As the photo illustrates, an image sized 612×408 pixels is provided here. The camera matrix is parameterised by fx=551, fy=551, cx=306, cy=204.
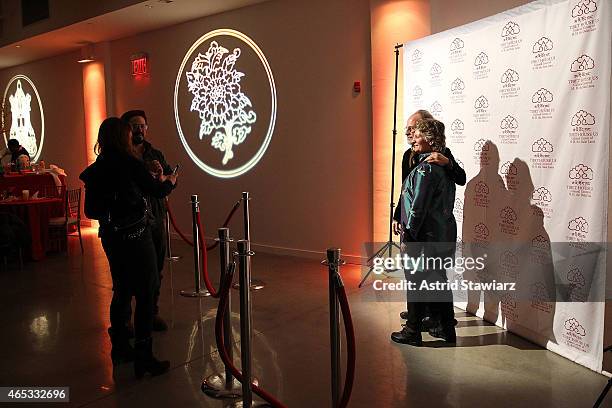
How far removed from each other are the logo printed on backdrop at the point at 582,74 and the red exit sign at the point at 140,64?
6458mm

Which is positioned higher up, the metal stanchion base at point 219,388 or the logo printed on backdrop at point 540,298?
the logo printed on backdrop at point 540,298

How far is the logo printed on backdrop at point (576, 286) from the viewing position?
3227 millimetres

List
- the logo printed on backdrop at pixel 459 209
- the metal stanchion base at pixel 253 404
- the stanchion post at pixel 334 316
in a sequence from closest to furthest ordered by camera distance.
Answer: the stanchion post at pixel 334 316 → the metal stanchion base at pixel 253 404 → the logo printed on backdrop at pixel 459 209

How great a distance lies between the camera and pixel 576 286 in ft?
10.7

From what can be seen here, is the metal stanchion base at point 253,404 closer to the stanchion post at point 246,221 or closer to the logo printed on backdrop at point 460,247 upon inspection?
the logo printed on backdrop at point 460,247

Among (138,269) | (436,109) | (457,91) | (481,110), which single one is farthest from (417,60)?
(138,269)

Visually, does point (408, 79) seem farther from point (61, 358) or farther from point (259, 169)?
point (61, 358)

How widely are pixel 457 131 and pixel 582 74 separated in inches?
48.9

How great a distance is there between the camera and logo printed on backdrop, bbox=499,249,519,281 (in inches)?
148

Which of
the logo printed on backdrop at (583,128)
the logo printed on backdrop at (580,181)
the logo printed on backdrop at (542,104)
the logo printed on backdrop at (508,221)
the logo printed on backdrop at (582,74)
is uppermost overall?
the logo printed on backdrop at (582,74)

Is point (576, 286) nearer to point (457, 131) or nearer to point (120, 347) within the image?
point (457, 131)

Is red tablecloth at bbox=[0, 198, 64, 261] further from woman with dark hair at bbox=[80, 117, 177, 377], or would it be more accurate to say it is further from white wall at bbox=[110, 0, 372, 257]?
woman with dark hair at bbox=[80, 117, 177, 377]

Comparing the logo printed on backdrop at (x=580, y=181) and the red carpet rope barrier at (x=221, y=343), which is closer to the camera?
the red carpet rope barrier at (x=221, y=343)

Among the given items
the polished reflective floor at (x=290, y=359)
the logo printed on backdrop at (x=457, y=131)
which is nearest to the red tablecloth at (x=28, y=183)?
the polished reflective floor at (x=290, y=359)
